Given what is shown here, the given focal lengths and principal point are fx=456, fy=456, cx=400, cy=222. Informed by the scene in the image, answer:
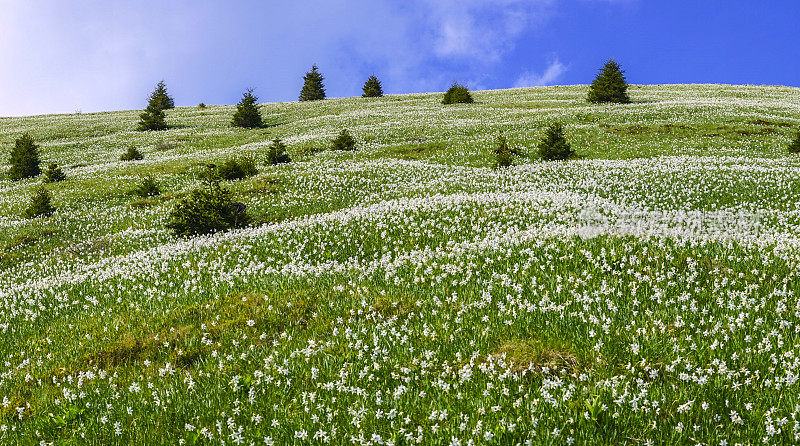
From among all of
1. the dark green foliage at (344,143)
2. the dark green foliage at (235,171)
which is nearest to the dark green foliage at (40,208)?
the dark green foliage at (235,171)

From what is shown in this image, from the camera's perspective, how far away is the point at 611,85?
53062mm

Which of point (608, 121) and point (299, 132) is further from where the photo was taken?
point (299, 132)

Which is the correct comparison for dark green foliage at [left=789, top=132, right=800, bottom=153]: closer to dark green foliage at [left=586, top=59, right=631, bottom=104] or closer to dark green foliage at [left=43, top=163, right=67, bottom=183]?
dark green foliage at [left=586, top=59, right=631, bottom=104]

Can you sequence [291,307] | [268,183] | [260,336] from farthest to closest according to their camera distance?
1. [268,183]
2. [291,307]
3. [260,336]

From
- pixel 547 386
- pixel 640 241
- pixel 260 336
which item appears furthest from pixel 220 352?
pixel 640 241

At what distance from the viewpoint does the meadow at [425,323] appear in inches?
166

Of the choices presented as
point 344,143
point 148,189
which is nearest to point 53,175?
point 148,189

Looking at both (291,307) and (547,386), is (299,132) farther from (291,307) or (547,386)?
(547,386)

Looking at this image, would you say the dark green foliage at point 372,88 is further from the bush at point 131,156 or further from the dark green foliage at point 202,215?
the dark green foliage at point 202,215

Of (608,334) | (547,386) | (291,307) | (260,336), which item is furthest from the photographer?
(291,307)

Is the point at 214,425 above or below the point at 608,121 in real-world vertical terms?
below

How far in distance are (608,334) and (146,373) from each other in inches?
234

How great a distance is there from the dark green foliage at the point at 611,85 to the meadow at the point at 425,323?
37.8 metres

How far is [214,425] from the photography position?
179 inches
